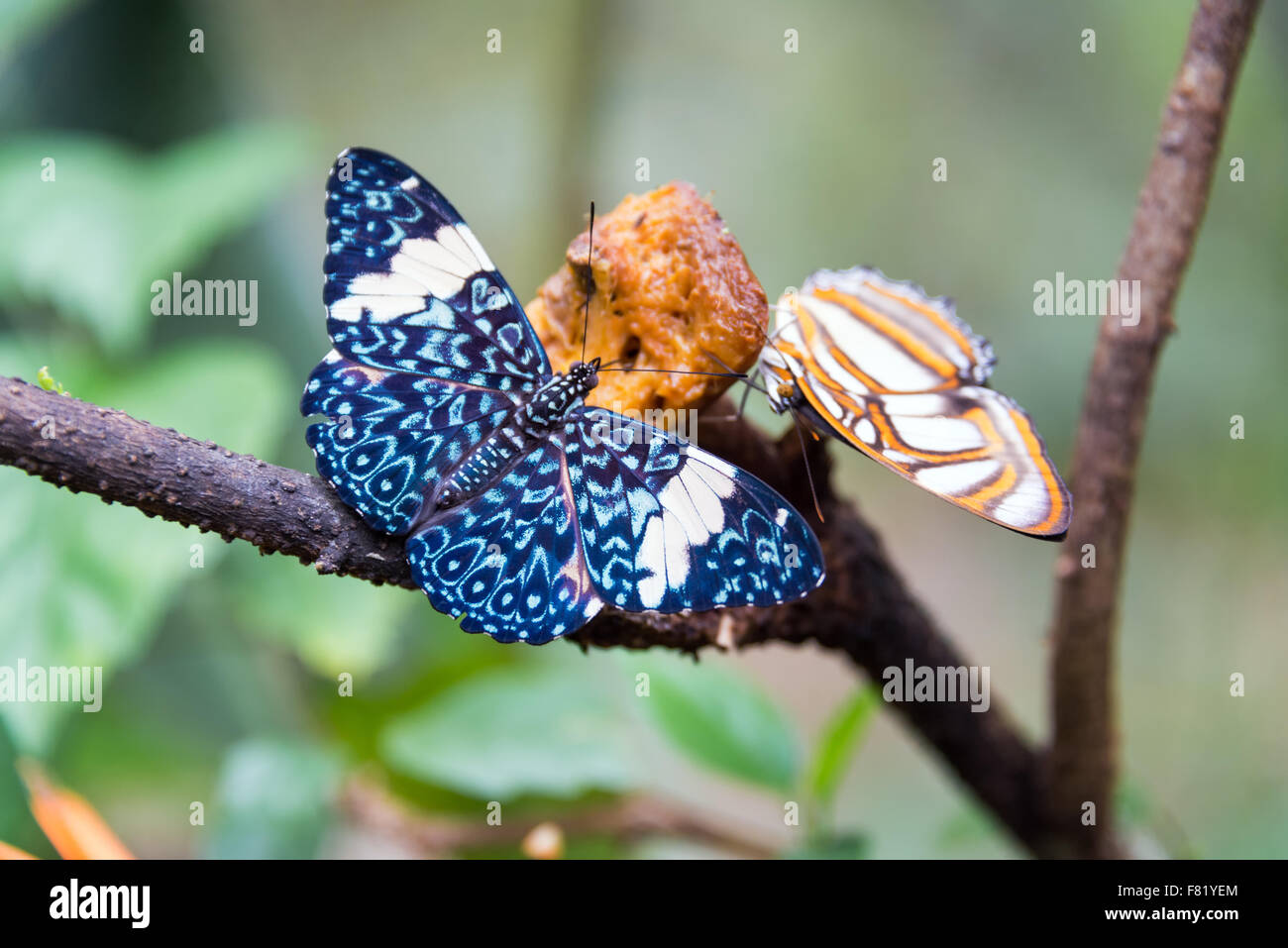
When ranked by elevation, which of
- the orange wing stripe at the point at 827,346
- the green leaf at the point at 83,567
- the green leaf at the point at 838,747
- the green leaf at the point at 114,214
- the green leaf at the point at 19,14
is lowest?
the green leaf at the point at 838,747

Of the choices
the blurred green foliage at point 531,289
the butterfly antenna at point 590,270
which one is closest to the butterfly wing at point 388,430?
the butterfly antenna at point 590,270

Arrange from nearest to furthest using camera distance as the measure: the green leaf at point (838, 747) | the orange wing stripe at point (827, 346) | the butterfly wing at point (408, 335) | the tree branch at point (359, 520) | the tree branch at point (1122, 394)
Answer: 1. the tree branch at point (359, 520)
2. the butterfly wing at point (408, 335)
3. the orange wing stripe at point (827, 346)
4. the tree branch at point (1122, 394)
5. the green leaf at point (838, 747)

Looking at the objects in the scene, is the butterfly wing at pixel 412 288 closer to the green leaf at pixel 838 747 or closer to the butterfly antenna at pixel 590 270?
the butterfly antenna at pixel 590 270

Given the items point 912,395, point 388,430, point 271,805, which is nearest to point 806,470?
point 912,395

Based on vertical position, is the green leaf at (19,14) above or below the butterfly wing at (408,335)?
above

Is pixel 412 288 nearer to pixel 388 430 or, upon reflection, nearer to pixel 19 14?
pixel 388 430

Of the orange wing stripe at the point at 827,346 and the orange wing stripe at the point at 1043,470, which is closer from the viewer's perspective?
the orange wing stripe at the point at 1043,470

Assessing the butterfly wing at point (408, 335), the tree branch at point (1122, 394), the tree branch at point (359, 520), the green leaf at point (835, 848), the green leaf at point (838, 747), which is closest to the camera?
the tree branch at point (359, 520)

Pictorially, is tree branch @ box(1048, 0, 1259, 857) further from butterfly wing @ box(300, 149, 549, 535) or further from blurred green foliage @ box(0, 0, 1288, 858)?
butterfly wing @ box(300, 149, 549, 535)
